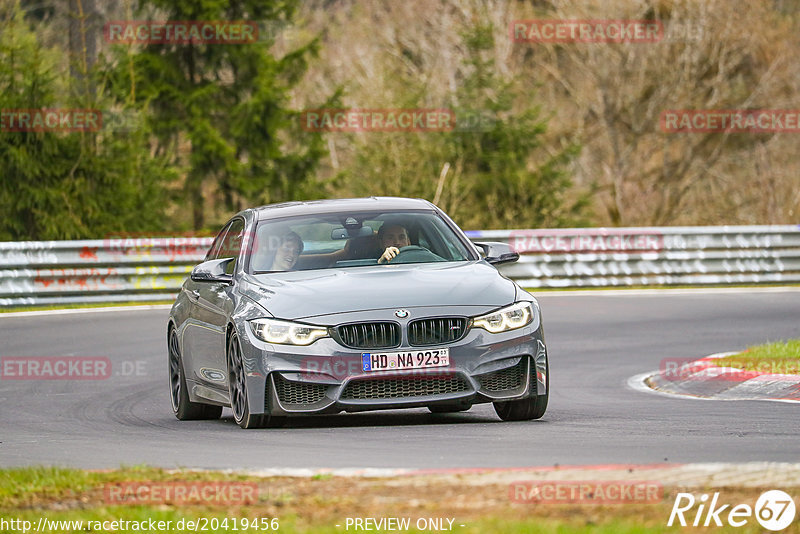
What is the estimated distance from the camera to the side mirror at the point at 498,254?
10719mm

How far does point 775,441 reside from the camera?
319 inches

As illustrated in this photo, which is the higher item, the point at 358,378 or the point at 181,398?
the point at 358,378

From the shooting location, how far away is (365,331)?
9266 mm

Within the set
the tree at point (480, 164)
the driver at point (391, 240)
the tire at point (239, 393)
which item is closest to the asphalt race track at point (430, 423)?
the tire at point (239, 393)

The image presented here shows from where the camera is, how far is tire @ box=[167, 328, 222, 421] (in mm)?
11320

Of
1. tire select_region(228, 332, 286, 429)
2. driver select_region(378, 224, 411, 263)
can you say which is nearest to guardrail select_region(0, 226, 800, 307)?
driver select_region(378, 224, 411, 263)

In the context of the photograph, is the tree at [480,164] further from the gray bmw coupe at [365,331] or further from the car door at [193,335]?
the gray bmw coupe at [365,331]

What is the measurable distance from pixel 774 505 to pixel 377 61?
4154 centimetres

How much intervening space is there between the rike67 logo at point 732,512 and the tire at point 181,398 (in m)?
5.87

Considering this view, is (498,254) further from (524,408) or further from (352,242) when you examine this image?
(524,408)

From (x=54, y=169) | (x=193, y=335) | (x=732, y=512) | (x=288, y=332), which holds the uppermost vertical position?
(x=732, y=512)

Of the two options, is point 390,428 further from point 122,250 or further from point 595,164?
point 595,164

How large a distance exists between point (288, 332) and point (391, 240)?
159cm

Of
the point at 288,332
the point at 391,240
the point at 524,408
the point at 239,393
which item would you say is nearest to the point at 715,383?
the point at 524,408
